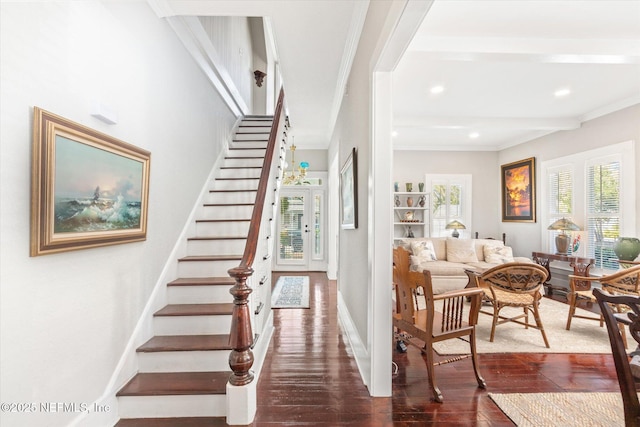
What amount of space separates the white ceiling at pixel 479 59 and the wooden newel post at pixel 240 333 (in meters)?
2.26

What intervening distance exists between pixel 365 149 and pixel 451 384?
200cm

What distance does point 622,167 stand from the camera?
4.44m

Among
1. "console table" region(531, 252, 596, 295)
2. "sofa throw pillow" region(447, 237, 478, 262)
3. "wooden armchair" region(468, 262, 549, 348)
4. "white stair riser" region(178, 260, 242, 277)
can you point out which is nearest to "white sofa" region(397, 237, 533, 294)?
"sofa throw pillow" region(447, 237, 478, 262)

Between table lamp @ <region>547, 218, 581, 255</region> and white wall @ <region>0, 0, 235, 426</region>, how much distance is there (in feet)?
19.5

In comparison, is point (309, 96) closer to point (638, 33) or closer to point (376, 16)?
point (376, 16)

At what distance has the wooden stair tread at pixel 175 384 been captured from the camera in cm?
197

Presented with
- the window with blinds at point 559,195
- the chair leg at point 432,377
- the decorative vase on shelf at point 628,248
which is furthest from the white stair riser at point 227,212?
the window with blinds at point 559,195

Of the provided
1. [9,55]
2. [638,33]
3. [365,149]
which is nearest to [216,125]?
[365,149]

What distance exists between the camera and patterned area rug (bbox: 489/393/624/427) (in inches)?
76.0

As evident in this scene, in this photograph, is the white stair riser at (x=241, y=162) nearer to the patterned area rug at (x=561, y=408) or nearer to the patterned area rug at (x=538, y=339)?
the patterned area rug at (x=538, y=339)

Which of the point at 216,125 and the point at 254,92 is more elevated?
the point at 254,92

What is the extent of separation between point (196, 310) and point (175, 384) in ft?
1.87

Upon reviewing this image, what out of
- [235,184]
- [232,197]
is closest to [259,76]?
[235,184]

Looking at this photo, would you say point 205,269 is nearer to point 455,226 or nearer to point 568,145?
point 455,226
